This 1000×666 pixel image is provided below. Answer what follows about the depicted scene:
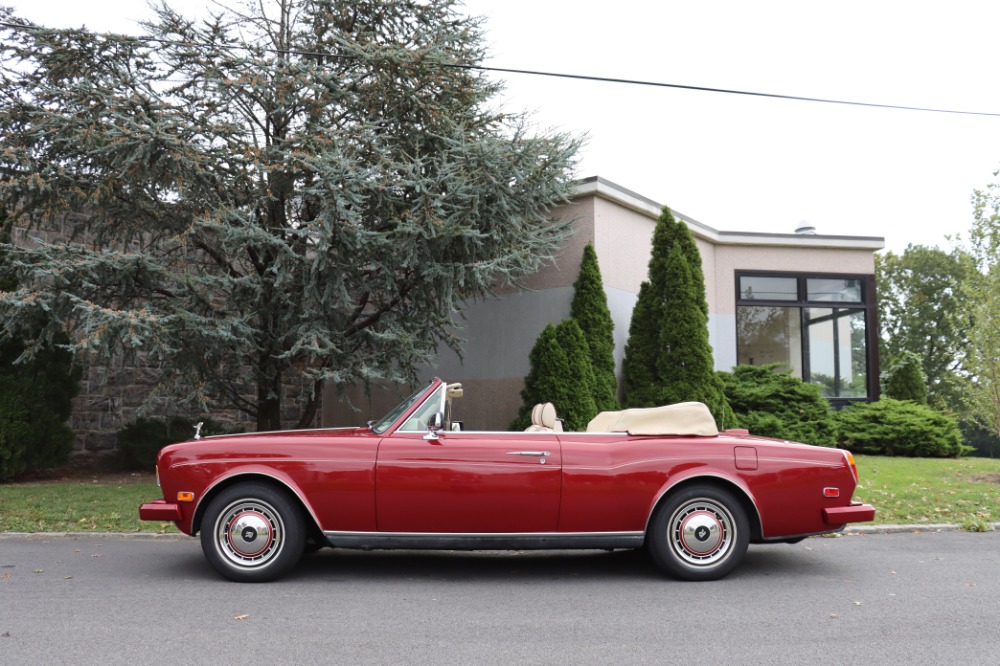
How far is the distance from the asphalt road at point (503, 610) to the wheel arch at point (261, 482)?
1.44 ft

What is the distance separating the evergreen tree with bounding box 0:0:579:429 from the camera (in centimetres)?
968

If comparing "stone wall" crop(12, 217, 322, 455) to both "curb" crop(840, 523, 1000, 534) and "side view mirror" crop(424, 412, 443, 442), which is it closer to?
"side view mirror" crop(424, 412, 443, 442)

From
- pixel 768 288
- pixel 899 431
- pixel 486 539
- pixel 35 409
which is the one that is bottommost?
pixel 486 539

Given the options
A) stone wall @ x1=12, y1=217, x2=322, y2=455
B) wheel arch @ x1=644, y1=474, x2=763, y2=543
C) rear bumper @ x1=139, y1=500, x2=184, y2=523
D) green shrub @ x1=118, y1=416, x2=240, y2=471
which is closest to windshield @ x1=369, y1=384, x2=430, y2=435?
rear bumper @ x1=139, y1=500, x2=184, y2=523

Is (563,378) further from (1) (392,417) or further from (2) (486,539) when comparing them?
(2) (486,539)

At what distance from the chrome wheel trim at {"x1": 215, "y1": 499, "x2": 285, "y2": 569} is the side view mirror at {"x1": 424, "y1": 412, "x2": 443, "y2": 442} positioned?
1.21 metres

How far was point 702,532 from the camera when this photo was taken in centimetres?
562

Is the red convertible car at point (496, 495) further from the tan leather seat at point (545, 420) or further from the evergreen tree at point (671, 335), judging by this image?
the evergreen tree at point (671, 335)

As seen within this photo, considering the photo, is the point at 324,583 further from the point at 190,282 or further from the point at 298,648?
the point at 190,282

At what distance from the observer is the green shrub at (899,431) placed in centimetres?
1475

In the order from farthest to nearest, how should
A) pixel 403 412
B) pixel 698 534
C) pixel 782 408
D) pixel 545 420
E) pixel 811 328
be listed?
1. pixel 811 328
2. pixel 782 408
3. pixel 545 420
4. pixel 403 412
5. pixel 698 534

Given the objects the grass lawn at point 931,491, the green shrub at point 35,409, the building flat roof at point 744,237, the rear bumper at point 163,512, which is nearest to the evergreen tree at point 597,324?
the building flat roof at point 744,237

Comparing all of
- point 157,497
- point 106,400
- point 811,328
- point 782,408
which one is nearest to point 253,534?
point 157,497

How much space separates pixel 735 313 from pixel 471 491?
1174cm
